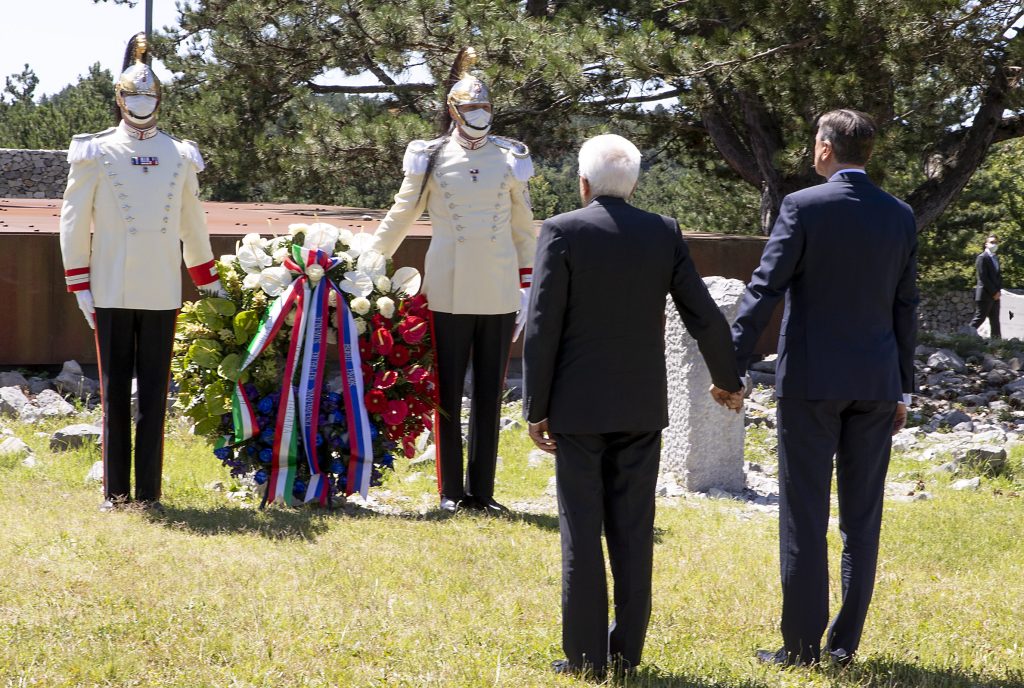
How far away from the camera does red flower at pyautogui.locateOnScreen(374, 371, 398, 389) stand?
19.2 feet

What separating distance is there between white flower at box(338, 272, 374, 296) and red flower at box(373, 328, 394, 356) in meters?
0.20

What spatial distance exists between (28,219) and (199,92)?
13.9ft

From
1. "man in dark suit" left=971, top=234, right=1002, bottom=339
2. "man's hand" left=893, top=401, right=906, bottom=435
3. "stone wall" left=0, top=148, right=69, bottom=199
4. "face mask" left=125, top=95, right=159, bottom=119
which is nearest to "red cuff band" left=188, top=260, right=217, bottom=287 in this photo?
"face mask" left=125, top=95, right=159, bottom=119

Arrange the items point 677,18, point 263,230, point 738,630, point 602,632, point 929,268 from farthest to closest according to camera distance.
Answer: point 929,268 < point 677,18 < point 263,230 < point 738,630 < point 602,632

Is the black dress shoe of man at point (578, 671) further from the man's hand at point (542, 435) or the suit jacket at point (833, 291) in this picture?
the suit jacket at point (833, 291)

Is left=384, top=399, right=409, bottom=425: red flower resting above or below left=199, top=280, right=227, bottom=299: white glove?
below

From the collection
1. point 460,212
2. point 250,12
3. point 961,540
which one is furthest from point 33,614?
point 250,12

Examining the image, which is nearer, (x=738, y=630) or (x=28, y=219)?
(x=738, y=630)

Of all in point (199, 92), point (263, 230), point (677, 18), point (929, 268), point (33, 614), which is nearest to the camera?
point (33, 614)

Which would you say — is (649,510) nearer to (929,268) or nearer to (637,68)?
(637,68)

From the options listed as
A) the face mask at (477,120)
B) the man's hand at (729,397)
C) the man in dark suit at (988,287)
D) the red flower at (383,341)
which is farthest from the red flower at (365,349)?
the man in dark suit at (988,287)

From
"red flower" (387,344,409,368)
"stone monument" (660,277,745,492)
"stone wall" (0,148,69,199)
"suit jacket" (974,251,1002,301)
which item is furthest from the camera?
"stone wall" (0,148,69,199)

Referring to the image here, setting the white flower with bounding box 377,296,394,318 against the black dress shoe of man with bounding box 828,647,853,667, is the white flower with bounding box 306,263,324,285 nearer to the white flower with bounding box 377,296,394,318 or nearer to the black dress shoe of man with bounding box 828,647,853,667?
the white flower with bounding box 377,296,394,318

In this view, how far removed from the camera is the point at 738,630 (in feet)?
13.9
